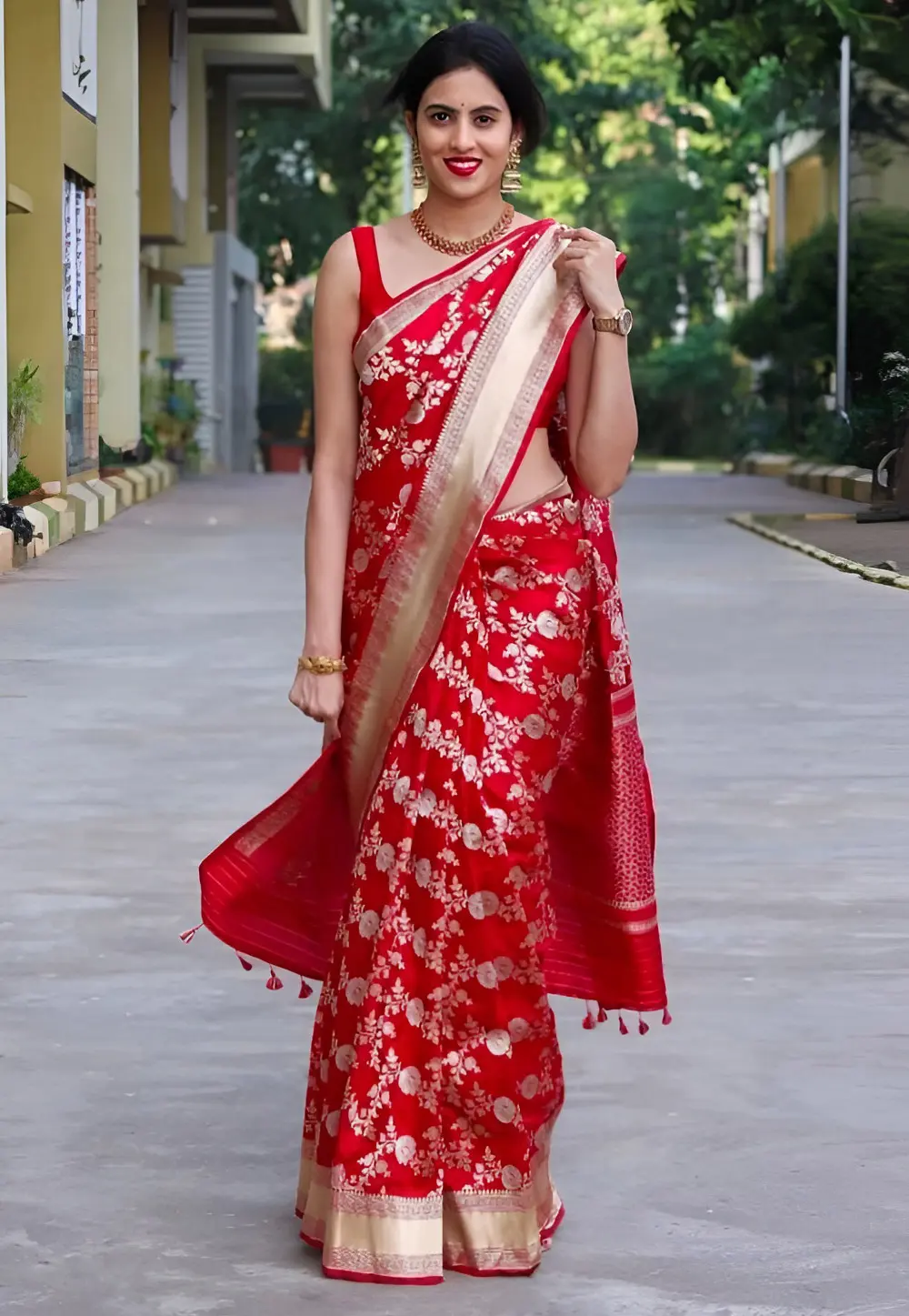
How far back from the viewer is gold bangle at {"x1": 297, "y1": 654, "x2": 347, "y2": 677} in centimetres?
396

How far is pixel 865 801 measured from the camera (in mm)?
8250

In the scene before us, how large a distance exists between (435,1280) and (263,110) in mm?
43983

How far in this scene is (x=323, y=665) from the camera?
3961 mm

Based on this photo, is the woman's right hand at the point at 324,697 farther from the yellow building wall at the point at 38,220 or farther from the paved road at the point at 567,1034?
the yellow building wall at the point at 38,220

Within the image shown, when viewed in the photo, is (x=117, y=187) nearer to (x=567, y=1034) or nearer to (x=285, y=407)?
(x=285, y=407)

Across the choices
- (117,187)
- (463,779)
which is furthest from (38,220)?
(463,779)

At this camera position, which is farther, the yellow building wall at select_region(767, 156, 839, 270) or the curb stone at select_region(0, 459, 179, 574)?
the yellow building wall at select_region(767, 156, 839, 270)

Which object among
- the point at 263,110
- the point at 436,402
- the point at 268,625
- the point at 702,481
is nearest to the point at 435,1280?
the point at 436,402

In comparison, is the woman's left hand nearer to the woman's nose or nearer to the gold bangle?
the woman's nose

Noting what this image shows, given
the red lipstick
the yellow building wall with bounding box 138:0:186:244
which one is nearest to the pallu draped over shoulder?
the red lipstick

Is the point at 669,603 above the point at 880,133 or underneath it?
underneath

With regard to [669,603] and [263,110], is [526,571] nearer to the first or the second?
[669,603]

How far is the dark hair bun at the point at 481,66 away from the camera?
389cm

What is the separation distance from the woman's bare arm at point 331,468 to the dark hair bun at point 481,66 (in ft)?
0.84
